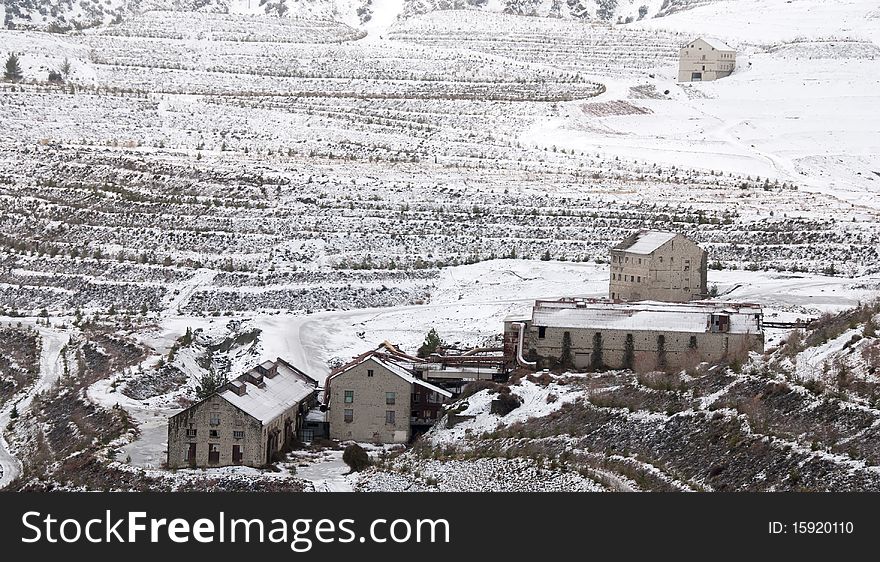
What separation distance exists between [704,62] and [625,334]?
70.1 metres

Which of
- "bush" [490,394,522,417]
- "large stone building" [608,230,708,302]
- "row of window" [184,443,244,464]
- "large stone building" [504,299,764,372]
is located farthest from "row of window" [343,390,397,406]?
"large stone building" [608,230,708,302]

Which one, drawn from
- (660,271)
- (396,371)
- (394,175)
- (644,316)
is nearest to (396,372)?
(396,371)

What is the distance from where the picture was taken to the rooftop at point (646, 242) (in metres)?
62.7

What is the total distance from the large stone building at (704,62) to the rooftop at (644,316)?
6699 cm

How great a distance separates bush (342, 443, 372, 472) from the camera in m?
44.8

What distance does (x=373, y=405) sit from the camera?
50500mm

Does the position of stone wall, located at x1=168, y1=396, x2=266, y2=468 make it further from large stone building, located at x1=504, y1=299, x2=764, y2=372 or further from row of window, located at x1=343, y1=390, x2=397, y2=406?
large stone building, located at x1=504, y1=299, x2=764, y2=372

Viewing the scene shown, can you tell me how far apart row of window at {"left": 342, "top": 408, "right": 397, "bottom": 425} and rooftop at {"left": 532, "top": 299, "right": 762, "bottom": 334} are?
5693mm

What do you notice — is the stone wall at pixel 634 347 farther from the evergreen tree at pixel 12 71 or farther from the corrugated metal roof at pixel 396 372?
the evergreen tree at pixel 12 71

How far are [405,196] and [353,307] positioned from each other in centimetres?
1647

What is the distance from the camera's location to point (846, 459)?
111 feet

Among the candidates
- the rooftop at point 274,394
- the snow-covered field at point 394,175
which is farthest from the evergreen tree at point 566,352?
the rooftop at point 274,394

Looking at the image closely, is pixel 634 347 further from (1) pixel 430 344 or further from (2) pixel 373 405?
(2) pixel 373 405

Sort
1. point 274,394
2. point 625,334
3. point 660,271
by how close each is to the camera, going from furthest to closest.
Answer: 1. point 660,271
2. point 625,334
3. point 274,394
